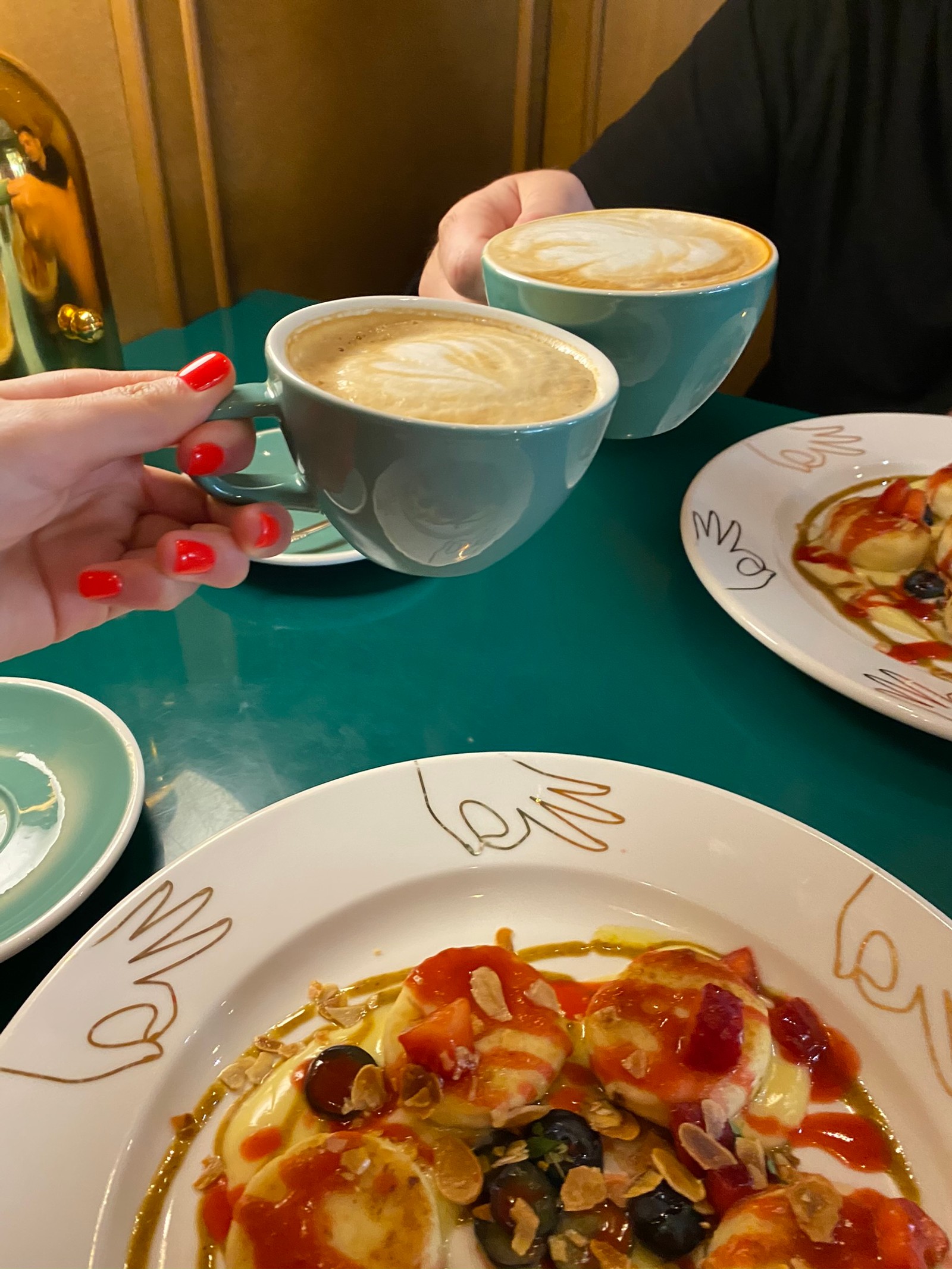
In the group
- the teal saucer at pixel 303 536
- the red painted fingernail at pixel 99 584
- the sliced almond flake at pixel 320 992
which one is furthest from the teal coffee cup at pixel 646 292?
the sliced almond flake at pixel 320 992

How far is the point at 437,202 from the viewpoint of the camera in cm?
262

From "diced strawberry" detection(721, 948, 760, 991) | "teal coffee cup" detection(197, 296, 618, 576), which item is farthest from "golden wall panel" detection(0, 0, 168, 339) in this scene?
"diced strawberry" detection(721, 948, 760, 991)

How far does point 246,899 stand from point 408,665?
31cm

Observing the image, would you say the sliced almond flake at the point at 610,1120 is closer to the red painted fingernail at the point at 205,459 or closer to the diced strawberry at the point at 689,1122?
the diced strawberry at the point at 689,1122

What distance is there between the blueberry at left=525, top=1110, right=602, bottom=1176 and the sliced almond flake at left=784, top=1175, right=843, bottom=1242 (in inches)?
4.4

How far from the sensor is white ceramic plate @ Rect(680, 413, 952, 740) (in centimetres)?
77

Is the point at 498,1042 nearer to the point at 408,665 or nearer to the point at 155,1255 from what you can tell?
the point at 155,1255

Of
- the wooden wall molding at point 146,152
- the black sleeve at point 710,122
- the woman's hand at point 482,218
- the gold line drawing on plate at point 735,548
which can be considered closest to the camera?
the gold line drawing on plate at point 735,548

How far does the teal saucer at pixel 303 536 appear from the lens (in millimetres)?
901

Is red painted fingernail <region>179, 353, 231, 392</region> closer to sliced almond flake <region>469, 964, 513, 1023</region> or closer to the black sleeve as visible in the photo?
sliced almond flake <region>469, 964, 513, 1023</region>

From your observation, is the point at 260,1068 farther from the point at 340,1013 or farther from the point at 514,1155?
the point at 514,1155

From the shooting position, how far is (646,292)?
65 centimetres

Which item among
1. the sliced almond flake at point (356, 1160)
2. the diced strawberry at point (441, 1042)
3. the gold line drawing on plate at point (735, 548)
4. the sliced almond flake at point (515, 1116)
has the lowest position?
the sliced almond flake at point (515, 1116)

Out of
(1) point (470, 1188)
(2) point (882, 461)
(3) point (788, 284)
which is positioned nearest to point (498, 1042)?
(1) point (470, 1188)
